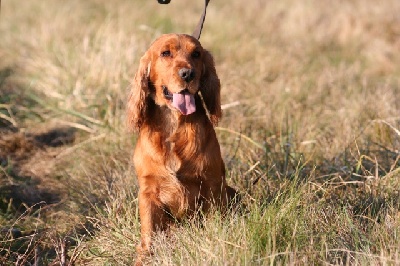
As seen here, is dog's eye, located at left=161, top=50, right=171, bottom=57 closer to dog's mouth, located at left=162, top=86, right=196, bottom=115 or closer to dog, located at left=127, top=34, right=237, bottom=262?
dog, located at left=127, top=34, right=237, bottom=262

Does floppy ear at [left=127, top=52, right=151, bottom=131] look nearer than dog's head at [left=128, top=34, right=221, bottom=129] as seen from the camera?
No

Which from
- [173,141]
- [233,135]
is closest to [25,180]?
[233,135]

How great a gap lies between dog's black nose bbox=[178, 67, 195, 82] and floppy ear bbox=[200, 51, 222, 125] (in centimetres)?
34

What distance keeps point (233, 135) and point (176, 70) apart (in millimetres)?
1862

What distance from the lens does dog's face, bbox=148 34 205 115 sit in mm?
3844

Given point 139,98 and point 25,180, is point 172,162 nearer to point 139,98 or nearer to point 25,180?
point 139,98

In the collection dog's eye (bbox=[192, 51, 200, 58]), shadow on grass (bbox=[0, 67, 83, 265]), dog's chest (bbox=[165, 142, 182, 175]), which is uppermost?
dog's eye (bbox=[192, 51, 200, 58])

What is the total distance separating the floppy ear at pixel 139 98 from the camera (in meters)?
4.06

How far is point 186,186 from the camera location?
12.8 feet

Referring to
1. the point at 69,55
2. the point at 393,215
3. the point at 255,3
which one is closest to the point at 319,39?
the point at 255,3

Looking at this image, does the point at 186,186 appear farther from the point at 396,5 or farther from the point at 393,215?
the point at 396,5

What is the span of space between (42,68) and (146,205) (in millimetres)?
3866

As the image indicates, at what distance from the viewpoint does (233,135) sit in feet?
18.4

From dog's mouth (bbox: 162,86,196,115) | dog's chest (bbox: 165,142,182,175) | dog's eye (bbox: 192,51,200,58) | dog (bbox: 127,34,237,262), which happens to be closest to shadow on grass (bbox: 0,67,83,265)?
dog (bbox: 127,34,237,262)
